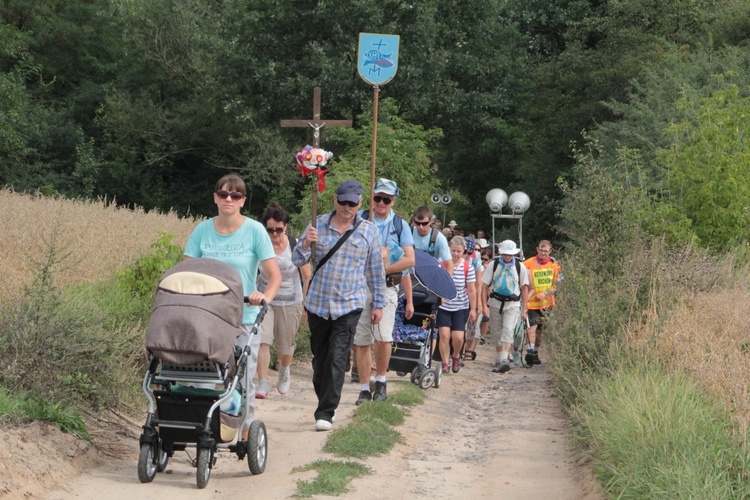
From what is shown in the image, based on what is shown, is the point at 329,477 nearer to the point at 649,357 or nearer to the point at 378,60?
the point at 649,357

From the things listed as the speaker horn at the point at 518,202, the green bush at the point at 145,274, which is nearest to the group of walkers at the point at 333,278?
the green bush at the point at 145,274

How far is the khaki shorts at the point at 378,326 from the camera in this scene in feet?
35.6

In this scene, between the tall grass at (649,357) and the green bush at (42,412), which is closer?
the tall grass at (649,357)

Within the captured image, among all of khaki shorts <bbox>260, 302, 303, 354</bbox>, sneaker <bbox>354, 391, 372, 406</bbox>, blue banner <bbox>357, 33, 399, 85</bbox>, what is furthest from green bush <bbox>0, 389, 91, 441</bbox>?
blue banner <bbox>357, 33, 399, 85</bbox>

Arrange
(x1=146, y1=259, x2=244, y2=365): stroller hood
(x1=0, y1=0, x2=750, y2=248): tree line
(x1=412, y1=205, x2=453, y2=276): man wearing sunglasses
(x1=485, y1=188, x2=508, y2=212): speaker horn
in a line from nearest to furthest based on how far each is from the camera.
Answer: (x1=146, y1=259, x2=244, y2=365): stroller hood → (x1=412, y1=205, x2=453, y2=276): man wearing sunglasses → (x1=0, y1=0, x2=750, y2=248): tree line → (x1=485, y1=188, x2=508, y2=212): speaker horn

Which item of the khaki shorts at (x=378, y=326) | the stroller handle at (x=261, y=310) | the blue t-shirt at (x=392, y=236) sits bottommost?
the khaki shorts at (x=378, y=326)

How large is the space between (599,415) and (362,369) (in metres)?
2.88

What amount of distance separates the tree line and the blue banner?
322 inches

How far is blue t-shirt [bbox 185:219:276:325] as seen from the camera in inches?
316

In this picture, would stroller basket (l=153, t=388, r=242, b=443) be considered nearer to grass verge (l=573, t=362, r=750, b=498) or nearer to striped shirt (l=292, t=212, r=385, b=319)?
striped shirt (l=292, t=212, r=385, b=319)

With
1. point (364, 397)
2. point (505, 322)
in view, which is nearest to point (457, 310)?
point (505, 322)

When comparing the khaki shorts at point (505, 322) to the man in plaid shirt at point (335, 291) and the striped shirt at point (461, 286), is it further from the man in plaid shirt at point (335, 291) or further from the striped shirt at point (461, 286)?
the man in plaid shirt at point (335, 291)

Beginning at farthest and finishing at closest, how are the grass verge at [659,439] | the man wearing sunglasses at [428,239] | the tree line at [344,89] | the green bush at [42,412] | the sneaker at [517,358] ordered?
the tree line at [344,89] → the sneaker at [517,358] → the man wearing sunglasses at [428,239] → the green bush at [42,412] → the grass verge at [659,439]

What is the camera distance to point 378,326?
36.6 ft
